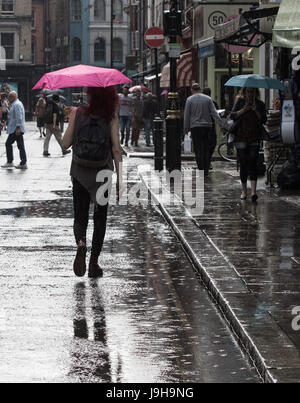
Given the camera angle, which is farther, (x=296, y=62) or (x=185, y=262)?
(x=296, y=62)

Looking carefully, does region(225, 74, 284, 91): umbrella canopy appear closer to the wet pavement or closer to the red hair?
the wet pavement

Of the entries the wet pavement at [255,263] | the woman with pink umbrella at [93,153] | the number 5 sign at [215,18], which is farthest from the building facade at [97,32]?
the woman with pink umbrella at [93,153]

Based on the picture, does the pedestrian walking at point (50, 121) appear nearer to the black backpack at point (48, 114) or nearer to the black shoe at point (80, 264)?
the black backpack at point (48, 114)

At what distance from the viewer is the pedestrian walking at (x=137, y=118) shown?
38.8 metres

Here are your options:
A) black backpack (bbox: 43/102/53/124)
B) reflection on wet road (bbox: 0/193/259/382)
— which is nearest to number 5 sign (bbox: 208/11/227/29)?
black backpack (bbox: 43/102/53/124)

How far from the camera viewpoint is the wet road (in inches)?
264

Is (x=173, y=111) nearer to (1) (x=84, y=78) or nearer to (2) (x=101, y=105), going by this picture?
(1) (x=84, y=78)

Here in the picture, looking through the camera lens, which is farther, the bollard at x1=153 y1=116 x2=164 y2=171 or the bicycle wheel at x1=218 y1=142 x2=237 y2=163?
the bicycle wheel at x1=218 y1=142 x2=237 y2=163

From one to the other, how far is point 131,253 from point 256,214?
10.9 ft

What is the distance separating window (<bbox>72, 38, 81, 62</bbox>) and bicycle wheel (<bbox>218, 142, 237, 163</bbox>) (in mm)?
71639

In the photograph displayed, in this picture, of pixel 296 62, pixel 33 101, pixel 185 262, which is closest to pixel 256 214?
pixel 296 62

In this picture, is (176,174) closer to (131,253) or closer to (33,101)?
(131,253)

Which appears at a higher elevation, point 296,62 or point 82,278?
point 296,62

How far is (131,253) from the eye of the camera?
11914 millimetres
